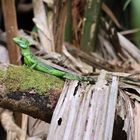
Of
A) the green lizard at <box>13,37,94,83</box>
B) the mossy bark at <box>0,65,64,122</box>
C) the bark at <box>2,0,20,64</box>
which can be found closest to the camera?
the mossy bark at <box>0,65,64,122</box>

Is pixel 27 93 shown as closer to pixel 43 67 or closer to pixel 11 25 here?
pixel 43 67

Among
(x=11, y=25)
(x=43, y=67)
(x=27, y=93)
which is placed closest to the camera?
(x=27, y=93)

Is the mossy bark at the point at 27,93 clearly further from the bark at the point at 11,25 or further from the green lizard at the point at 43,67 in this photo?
the bark at the point at 11,25

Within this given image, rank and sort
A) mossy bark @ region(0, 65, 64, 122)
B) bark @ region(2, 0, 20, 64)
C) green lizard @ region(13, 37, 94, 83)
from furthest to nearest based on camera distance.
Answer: bark @ region(2, 0, 20, 64)
green lizard @ region(13, 37, 94, 83)
mossy bark @ region(0, 65, 64, 122)

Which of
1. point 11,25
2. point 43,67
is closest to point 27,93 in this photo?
point 43,67

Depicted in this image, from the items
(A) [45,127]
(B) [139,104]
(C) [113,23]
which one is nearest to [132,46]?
(C) [113,23]

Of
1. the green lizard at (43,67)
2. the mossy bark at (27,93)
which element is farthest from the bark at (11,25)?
the mossy bark at (27,93)

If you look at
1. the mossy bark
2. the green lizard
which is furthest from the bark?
the mossy bark

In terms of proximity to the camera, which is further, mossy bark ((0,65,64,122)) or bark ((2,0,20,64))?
bark ((2,0,20,64))

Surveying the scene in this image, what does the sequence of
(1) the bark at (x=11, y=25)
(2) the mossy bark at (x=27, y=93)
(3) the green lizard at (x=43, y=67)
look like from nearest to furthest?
(2) the mossy bark at (x=27, y=93)
(3) the green lizard at (x=43, y=67)
(1) the bark at (x=11, y=25)

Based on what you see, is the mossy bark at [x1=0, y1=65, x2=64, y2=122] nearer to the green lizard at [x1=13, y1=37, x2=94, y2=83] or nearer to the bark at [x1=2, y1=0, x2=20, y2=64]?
the green lizard at [x1=13, y1=37, x2=94, y2=83]
